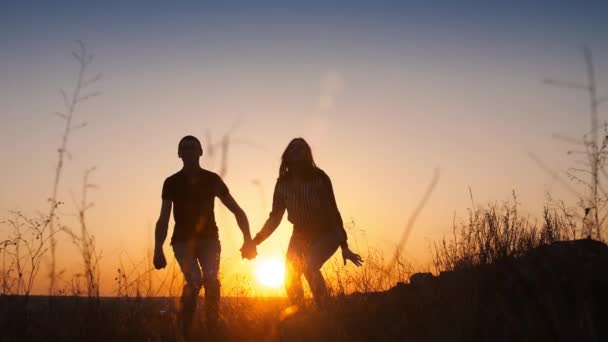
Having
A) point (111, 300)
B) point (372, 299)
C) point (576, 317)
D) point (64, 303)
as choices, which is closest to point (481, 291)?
point (576, 317)

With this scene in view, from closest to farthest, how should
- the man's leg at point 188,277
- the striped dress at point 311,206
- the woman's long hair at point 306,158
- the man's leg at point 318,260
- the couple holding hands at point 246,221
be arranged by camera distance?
the man's leg at point 188,277
the man's leg at point 318,260
the couple holding hands at point 246,221
the striped dress at point 311,206
the woman's long hair at point 306,158

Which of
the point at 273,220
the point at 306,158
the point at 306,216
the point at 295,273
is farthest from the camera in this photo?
the point at 273,220

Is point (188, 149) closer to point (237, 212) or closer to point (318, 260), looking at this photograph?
point (237, 212)

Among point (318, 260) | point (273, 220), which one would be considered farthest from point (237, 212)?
point (318, 260)

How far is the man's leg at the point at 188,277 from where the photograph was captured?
19.9 feet

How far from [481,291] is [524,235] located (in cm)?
295

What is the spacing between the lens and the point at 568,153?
537 cm

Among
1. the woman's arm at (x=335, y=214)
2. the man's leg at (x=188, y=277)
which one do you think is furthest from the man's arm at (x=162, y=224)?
the woman's arm at (x=335, y=214)

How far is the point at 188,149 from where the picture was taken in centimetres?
671

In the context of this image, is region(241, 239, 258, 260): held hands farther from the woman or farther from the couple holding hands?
the woman

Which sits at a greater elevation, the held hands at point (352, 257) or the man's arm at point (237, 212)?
the man's arm at point (237, 212)

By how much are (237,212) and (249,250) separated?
0.44 metres

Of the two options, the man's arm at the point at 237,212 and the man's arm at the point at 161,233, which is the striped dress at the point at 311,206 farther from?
the man's arm at the point at 161,233

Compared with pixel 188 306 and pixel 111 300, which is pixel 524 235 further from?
pixel 111 300
